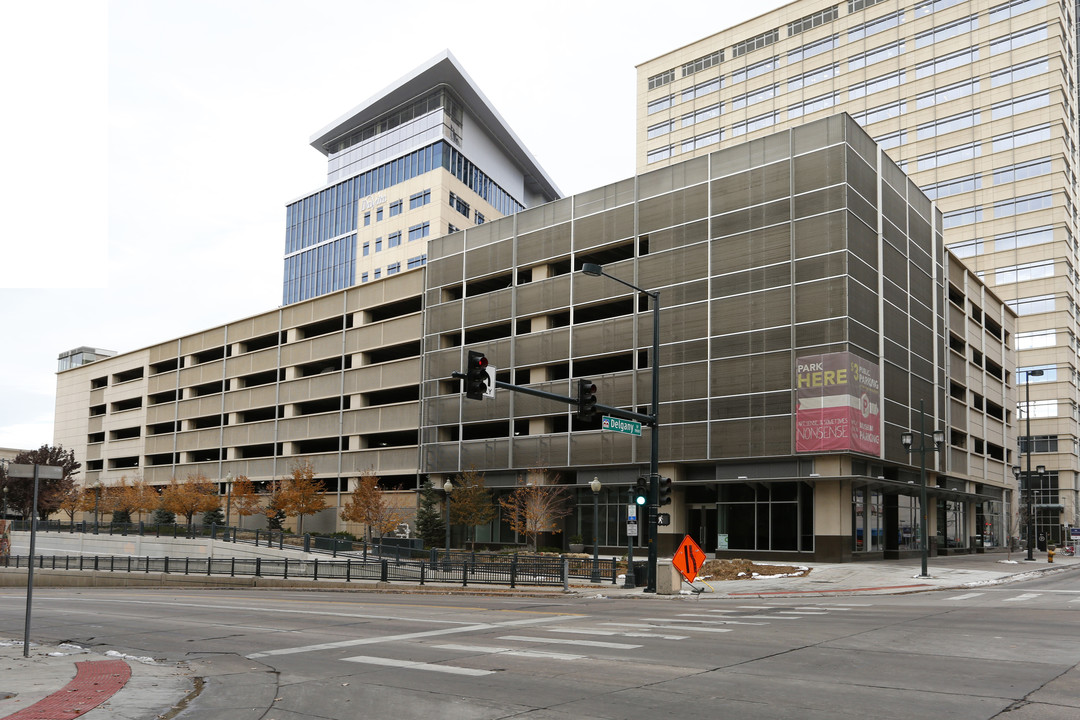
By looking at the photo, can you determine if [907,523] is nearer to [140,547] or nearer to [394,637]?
[394,637]

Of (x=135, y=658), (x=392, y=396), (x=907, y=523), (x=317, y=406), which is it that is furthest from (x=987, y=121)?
(x=135, y=658)

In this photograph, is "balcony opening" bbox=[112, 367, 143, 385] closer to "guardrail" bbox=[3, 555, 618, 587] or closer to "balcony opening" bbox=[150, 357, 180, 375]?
"balcony opening" bbox=[150, 357, 180, 375]

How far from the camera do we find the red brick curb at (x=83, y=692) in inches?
356

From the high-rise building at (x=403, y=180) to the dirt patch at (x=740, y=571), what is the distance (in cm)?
5997

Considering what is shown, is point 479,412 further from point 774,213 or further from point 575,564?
point 575,564

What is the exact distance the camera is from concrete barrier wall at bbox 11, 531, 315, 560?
2302 inches

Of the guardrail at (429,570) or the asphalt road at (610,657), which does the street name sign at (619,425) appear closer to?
the guardrail at (429,570)

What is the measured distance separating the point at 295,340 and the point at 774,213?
151 ft

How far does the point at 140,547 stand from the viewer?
Answer: 6719 centimetres

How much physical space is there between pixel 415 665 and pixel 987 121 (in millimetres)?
86760

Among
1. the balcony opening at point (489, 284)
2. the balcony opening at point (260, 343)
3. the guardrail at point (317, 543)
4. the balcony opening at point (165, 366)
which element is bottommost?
the guardrail at point (317, 543)

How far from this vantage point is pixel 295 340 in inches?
3066

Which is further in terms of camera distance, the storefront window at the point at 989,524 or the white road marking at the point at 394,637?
the storefront window at the point at 989,524

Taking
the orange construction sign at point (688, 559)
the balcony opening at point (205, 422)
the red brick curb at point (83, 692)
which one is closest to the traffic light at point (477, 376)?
the orange construction sign at point (688, 559)
